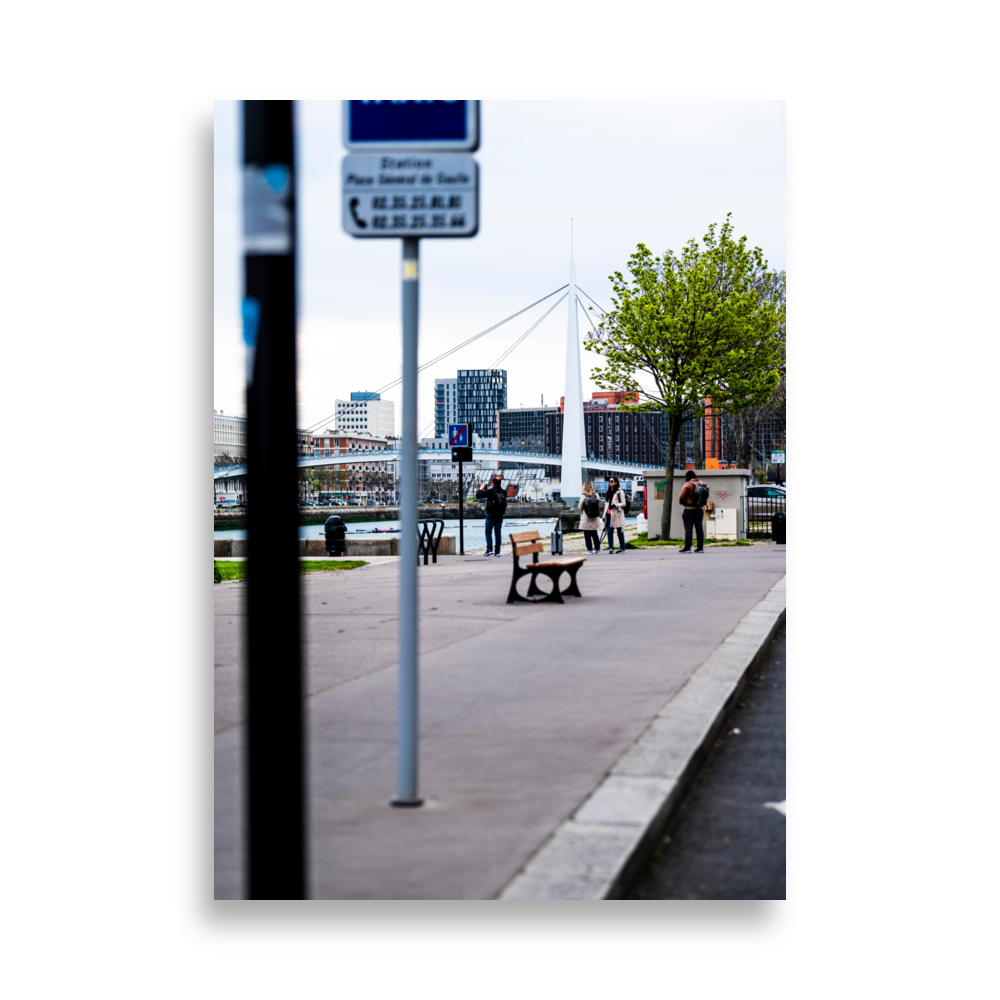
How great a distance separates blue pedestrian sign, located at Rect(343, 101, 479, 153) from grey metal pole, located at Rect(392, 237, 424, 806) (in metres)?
0.38

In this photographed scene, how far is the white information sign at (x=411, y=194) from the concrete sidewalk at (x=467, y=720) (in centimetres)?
226

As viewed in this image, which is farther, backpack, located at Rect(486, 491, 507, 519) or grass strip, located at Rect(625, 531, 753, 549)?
grass strip, located at Rect(625, 531, 753, 549)

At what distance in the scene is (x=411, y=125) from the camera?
3.99 meters

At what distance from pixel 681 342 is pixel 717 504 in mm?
4481

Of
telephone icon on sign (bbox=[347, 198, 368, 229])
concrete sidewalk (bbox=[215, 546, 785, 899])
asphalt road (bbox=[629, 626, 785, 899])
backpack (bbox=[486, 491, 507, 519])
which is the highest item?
telephone icon on sign (bbox=[347, 198, 368, 229])

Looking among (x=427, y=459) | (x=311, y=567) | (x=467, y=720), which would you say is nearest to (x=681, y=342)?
(x=311, y=567)

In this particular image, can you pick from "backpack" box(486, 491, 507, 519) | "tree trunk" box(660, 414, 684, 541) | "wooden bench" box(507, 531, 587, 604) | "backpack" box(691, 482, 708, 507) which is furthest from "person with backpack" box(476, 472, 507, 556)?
"wooden bench" box(507, 531, 587, 604)

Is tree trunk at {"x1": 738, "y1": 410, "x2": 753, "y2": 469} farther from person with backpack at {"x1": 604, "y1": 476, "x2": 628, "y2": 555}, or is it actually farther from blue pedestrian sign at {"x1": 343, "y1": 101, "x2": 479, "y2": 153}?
blue pedestrian sign at {"x1": 343, "y1": 101, "x2": 479, "y2": 153}

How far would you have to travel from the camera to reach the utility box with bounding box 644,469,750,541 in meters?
26.3
